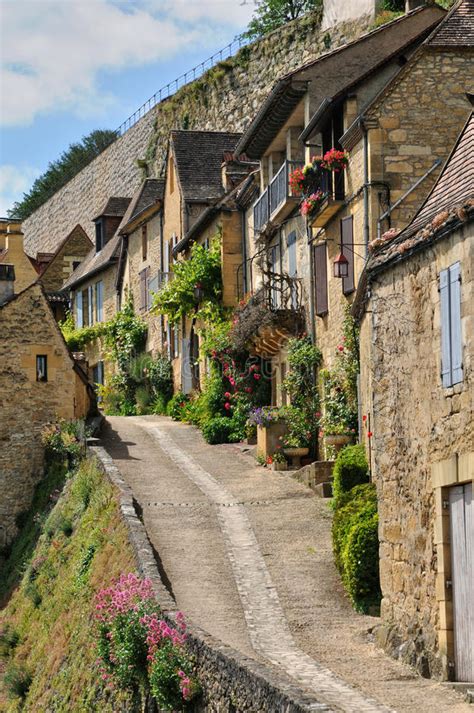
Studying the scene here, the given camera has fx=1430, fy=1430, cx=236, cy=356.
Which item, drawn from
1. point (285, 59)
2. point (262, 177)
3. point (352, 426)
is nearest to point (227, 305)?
point (262, 177)

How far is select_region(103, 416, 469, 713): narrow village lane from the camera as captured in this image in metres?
13.8

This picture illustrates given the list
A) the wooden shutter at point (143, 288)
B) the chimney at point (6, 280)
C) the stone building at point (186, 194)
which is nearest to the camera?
the chimney at point (6, 280)

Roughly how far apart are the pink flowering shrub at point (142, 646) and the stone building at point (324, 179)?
8.80m

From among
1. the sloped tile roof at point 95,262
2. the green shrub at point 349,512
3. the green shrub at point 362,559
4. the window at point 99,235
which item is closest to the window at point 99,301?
the sloped tile roof at point 95,262

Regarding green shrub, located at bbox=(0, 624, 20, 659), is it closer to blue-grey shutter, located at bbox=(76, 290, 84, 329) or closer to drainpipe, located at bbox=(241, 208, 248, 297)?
drainpipe, located at bbox=(241, 208, 248, 297)

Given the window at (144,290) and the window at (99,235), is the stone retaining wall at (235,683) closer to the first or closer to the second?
the window at (144,290)

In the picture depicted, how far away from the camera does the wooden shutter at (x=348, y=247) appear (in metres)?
24.8

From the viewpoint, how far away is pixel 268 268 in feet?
102

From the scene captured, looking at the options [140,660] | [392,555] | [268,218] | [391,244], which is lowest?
[140,660]

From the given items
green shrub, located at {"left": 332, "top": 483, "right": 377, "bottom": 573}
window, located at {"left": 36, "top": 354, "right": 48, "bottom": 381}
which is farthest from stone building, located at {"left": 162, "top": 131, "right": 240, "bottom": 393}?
green shrub, located at {"left": 332, "top": 483, "right": 377, "bottom": 573}

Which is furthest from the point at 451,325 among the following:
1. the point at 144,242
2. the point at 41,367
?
the point at 144,242

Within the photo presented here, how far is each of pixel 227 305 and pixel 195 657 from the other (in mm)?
23670

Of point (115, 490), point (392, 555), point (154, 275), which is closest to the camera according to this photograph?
point (392, 555)

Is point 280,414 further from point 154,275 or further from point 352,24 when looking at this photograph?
point 352,24
